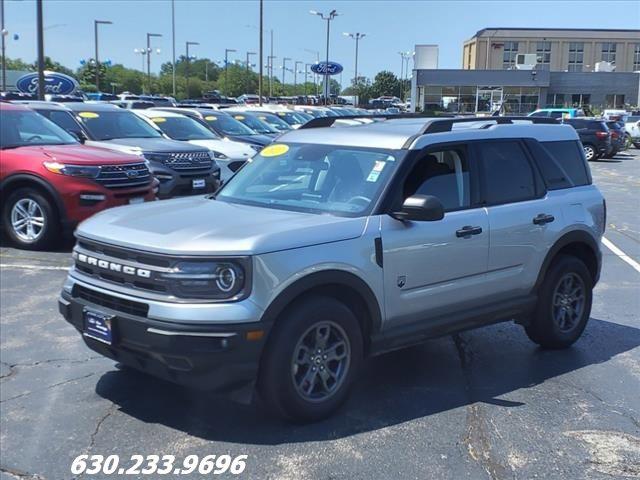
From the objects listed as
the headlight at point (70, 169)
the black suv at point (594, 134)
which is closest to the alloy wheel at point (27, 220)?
the headlight at point (70, 169)

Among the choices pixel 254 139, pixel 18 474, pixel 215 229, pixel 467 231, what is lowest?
pixel 18 474

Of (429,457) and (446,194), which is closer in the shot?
(429,457)

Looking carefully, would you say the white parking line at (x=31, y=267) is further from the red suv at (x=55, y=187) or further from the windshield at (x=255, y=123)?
the windshield at (x=255, y=123)

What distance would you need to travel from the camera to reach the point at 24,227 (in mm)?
9492

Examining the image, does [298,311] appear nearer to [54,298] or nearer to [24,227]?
[54,298]

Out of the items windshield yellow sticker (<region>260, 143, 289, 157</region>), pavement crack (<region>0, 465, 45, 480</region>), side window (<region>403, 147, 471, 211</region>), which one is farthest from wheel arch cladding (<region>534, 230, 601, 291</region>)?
pavement crack (<region>0, 465, 45, 480</region>)

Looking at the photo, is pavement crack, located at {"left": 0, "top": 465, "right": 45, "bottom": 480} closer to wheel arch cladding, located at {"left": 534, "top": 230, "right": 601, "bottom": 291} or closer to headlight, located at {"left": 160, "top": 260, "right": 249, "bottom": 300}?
headlight, located at {"left": 160, "top": 260, "right": 249, "bottom": 300}

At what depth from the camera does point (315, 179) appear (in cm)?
518

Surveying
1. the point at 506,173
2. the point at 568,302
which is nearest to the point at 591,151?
the point at 568,302

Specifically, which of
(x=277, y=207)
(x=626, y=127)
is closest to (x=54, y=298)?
(x=277, y=207)

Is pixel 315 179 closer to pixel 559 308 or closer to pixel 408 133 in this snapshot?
pixel 408 133

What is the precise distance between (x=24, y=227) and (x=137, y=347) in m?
6.10

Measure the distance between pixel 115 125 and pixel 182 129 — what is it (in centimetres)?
234

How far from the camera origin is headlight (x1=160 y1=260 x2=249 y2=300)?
13.1 feet
